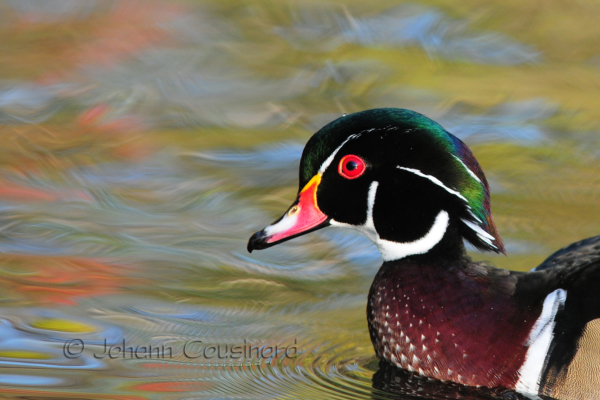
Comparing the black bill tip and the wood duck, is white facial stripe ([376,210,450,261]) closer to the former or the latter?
the wood duck

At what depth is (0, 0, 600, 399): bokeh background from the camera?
15.4 ft

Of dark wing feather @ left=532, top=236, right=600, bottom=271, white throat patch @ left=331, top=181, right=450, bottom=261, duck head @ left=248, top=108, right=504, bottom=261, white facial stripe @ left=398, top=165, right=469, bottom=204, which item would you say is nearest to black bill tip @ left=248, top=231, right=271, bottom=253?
duck head @ left=248, top=108, right=504, bottom=261

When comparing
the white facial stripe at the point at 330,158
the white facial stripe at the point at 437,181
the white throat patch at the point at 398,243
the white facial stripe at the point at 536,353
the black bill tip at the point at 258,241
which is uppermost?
the white facial stripe at the point at 330,158

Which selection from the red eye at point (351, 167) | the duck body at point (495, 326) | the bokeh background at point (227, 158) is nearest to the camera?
the duck body at point (495, 326)

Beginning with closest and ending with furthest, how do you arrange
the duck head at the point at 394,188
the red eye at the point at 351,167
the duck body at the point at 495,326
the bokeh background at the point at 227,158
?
the duck body at the point at 495,326, the duck head at the point at 394,188, the red eye at the point at 351,167, the bokeh background at the point at 227,158

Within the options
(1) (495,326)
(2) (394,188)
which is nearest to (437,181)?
(2) (394,188)

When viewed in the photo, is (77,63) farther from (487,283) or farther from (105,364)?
(487,283)

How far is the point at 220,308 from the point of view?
16.6 ft

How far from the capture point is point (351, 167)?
15.0 ft

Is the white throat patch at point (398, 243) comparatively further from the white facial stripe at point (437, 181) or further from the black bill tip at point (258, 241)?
the black bill tip at point (258, 241)

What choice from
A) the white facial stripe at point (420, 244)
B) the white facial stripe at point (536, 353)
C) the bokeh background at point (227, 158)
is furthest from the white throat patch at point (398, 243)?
the white facial stripe at point (536, 353)

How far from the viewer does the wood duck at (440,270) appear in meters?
4.22

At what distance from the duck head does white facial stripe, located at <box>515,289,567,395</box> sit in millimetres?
416

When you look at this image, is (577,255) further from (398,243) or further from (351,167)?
(351,167)
